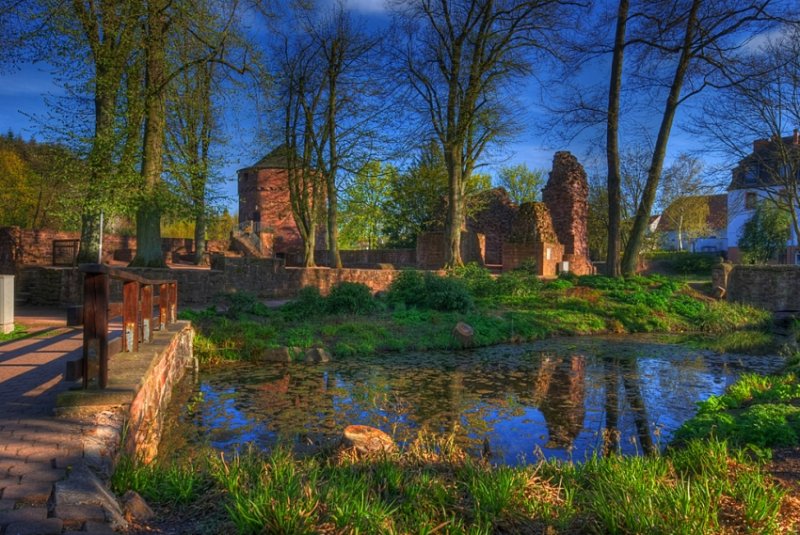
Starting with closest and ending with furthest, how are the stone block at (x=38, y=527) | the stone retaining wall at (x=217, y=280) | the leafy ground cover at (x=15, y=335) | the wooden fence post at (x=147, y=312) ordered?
the stone block at (x=38, y=527), the wooden fence post at (x=147, y=312), the leafy ground cover at (x=15, y=335), the stone retaining wall at (x=217, y=280)

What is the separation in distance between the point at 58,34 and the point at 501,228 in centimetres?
2510

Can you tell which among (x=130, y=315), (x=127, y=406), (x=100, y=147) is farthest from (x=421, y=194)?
(x=127, y=406)

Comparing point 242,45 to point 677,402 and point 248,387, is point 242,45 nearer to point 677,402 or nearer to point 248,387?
point 248,387

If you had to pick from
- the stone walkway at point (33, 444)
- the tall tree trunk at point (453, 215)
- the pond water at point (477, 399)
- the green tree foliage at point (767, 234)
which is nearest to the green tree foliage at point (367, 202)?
the tall tree trunk at point (453, 215)

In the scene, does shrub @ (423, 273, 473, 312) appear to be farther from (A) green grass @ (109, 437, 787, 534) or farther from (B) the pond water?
(A) green grass @ (109, 437, 787, 534)

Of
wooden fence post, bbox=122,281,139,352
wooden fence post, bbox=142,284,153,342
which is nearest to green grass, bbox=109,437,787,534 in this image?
wooden fence post, bbox=122,281,139,352

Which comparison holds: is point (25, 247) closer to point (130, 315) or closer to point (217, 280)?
point (217, 280)

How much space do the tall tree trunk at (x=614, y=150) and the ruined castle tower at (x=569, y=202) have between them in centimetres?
827

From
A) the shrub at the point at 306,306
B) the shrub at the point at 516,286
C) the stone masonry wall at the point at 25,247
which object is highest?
the stone masonry wall at the point at 25,247

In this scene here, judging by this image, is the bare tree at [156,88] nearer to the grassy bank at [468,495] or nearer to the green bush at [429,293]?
the green bush at [429,293]

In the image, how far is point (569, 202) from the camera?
28.5 meters

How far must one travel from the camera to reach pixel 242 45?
597 inches

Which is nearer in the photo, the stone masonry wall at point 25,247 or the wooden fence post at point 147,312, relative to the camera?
the wooden fence post at point 147,312

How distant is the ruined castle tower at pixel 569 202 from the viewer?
28.5m
